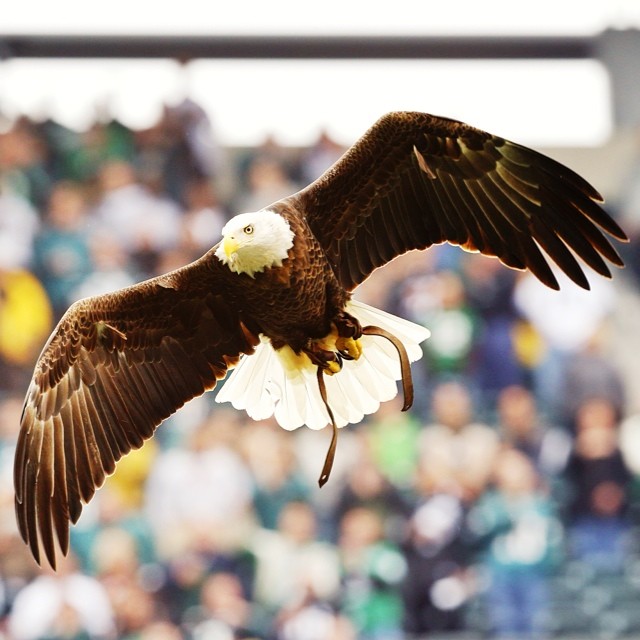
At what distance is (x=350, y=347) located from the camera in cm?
441

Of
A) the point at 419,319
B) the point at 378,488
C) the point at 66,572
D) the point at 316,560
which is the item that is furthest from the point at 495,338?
the point at 66,572

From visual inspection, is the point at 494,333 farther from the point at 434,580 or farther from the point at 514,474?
the point at 434,580

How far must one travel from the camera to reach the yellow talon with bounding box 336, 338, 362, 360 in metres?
4.38

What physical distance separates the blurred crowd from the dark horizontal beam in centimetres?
163

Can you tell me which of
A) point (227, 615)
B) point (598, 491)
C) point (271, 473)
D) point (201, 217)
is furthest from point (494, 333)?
point (227, 615)

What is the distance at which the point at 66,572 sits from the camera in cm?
688

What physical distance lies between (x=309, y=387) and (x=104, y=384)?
2.28 ft

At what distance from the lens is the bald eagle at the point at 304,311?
167 inches

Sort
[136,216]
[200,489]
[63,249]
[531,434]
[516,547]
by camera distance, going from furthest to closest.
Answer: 1. [136,216]
2. [63,249]
3. [531,434]
4. [200,489]
5. [516,547]

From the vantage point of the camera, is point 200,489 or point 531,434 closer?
point 200,489

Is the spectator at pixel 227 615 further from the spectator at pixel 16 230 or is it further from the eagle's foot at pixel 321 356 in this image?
the eagle's foot at pixel 321 356

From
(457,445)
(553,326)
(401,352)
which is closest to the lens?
(401,352)

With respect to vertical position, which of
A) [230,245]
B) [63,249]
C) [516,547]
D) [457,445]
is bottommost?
[516,547]

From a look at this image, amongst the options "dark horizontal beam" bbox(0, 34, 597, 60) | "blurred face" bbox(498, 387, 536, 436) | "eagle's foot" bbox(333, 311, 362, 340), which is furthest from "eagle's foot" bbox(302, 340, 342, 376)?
"dark horizontal beam" bbox(0, 34, 597, 60)
